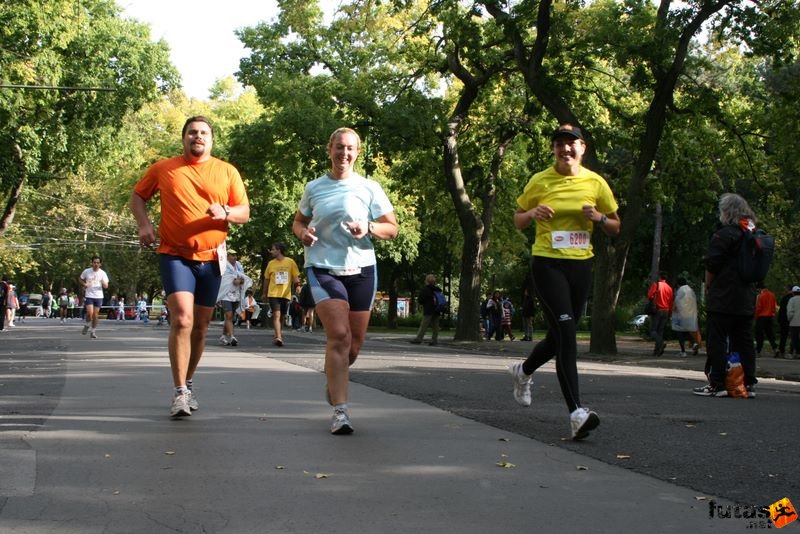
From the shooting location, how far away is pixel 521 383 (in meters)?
8.04

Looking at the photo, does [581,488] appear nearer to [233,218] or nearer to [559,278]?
[559,278]

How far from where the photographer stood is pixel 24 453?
227 inches

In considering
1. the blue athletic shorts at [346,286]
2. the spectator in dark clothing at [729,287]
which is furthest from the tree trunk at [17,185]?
the blue athletic shorts at [346,286]

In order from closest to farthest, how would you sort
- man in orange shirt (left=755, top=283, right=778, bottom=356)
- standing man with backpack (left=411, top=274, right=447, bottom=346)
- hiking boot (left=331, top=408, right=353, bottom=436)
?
1. hiking boot (left=331, top=408, right=353, bottom=436)
2. man in orange shirt (left=755, top=283, right=778, bottom=356)
3. standing man with backpack (left=411, top=274, right=447, bottom=346)

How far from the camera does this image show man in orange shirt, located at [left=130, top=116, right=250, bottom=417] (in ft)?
23.9

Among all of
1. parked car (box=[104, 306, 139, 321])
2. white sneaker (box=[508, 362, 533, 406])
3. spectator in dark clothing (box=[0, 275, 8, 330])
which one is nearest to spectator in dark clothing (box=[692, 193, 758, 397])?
white sneaker (box=[508, 362, 533, 406])

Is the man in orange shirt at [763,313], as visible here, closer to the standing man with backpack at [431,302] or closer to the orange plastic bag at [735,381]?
the standing man with backpack at [431,302]

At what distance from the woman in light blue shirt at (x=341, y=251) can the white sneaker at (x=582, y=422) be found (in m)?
1.37

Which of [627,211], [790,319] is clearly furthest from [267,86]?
[790,319]

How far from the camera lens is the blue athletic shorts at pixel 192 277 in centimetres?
726

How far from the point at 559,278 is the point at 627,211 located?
15.3 metres

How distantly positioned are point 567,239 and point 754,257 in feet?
12.2

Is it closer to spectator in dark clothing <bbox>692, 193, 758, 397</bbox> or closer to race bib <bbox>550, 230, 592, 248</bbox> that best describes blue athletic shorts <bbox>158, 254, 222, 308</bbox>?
race bib <bbox>550, 230, 592, 248</bbox>

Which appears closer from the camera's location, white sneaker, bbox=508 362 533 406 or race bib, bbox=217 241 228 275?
race bib, bbox=217 241 228 275
